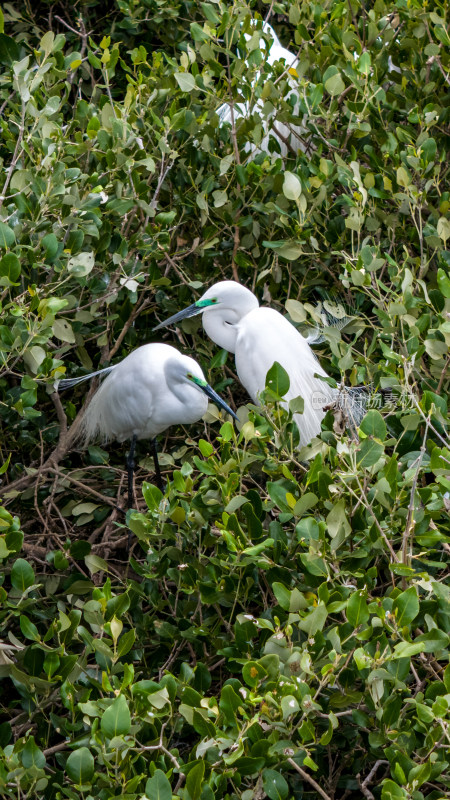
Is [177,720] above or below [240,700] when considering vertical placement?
below

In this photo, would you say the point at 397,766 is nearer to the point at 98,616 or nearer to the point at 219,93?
the point at 98,616

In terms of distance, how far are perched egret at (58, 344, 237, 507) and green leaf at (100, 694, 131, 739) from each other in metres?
1.14

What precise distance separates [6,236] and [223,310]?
0.81 metres

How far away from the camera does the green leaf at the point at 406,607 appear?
4.93 feet

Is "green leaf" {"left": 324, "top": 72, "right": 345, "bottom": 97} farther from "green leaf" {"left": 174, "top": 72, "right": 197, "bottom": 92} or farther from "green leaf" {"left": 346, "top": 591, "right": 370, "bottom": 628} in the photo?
"green leaf" {"left": 346, "top": 591, "right": 370, "bottom": 628}

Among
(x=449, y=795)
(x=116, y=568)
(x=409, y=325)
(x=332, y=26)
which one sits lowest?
(x=116, y=568)

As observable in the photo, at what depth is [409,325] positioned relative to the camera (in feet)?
6.73

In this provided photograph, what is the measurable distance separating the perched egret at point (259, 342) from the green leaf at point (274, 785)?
1289 millimetres

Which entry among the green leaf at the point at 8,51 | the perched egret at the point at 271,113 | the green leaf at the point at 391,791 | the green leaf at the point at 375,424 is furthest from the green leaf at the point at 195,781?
the green leaf at the point at 8,51

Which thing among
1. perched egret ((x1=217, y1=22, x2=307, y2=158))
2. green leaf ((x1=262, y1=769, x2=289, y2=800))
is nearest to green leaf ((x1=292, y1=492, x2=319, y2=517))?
green leaf ((x1=262, y1=769, x2=289, y2=800))

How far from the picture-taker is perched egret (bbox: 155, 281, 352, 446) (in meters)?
2.62

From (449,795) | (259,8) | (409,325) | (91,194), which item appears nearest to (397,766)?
(449,795)

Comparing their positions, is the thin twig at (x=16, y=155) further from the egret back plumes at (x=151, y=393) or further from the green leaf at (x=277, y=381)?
the green leaf at (x=277, y=381)

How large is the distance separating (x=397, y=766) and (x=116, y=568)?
1.21 meters
